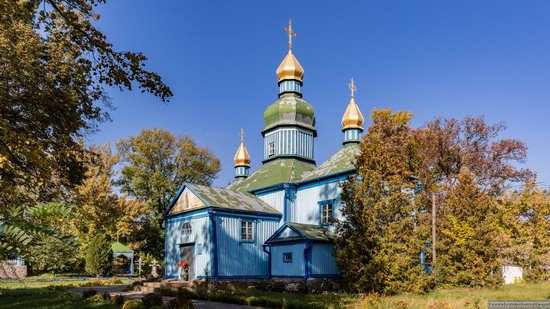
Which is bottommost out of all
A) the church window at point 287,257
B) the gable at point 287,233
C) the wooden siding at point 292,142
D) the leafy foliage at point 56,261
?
the leafy foliage at point 56,261

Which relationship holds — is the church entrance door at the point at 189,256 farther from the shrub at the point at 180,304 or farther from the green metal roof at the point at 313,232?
the shrub at the point at 180,304

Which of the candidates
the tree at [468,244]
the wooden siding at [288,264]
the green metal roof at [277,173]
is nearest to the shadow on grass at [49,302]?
the wooden siding at [288,264]

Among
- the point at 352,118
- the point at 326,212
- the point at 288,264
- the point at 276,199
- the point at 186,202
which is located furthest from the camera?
the point at 352,118

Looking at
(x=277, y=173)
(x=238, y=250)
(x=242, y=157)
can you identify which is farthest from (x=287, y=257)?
(x=242, y=157)

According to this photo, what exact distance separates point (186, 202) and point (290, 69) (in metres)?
11.8

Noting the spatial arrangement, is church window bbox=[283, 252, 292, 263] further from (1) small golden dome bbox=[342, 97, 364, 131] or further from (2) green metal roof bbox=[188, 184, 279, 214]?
(1) small golden dome bbox=[342, 97, 364, 131]

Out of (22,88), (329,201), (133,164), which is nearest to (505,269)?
(329,201)

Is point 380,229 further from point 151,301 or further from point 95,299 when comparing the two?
point 95,299

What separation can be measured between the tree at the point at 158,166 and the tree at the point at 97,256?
358 inches

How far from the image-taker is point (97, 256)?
31.5 meters

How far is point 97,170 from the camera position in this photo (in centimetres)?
3894

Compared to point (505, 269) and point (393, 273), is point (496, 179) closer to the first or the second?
point (505, 269)

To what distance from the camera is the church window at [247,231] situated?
2292 centimetres

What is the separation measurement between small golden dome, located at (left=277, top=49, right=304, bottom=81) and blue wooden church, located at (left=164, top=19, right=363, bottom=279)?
18.6ft
